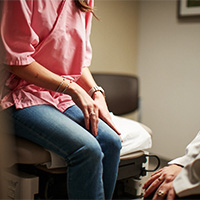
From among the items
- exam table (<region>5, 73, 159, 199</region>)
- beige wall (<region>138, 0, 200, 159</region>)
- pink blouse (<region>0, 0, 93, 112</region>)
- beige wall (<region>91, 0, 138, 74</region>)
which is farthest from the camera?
beige wall (<region>91, 0, 138, 74</region>)

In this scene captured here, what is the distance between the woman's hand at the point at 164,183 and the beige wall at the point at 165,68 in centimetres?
94

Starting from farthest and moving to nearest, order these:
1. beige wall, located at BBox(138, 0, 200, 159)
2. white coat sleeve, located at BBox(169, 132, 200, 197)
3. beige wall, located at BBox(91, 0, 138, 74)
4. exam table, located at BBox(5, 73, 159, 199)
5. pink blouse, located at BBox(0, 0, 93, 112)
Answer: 1. beige wall, located at BBox(91, 0, 138, 74)
2. beige wall, located at BBox(138, 0, 200, 159)
3. exam table, located at BBox(5, 73, 159, 199)
4. pink blouse, located at BBox(0, 0, 93, 112)
5. white coat sleeve, located at BBox(169, 132, 200, 197)

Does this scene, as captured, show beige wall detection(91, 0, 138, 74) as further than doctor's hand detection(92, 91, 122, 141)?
Yes

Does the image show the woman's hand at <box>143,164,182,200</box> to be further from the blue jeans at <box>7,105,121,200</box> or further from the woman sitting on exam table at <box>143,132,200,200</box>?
the blue jeans at <box>7,105,121,200</box>

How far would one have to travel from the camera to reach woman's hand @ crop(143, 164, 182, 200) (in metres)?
0.84

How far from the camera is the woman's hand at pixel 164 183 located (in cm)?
84

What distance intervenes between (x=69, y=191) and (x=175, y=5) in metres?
1.58

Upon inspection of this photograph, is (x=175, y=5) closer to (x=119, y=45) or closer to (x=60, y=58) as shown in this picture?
(x=119, y=45)

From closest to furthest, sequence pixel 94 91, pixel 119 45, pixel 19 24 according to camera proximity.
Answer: pixel 19 24, pixel 94 91, pixel 119 45

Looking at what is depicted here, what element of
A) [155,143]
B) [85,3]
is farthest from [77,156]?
[155,143]

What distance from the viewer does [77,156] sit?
1.05m

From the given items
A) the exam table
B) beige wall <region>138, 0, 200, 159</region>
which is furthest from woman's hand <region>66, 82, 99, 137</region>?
beige wall <region>138, 0, 200, 159</region>

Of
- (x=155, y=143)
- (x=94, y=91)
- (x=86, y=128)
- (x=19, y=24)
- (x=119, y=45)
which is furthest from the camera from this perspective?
(x=119, y=45)

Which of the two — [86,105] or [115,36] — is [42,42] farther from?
[115,36]
